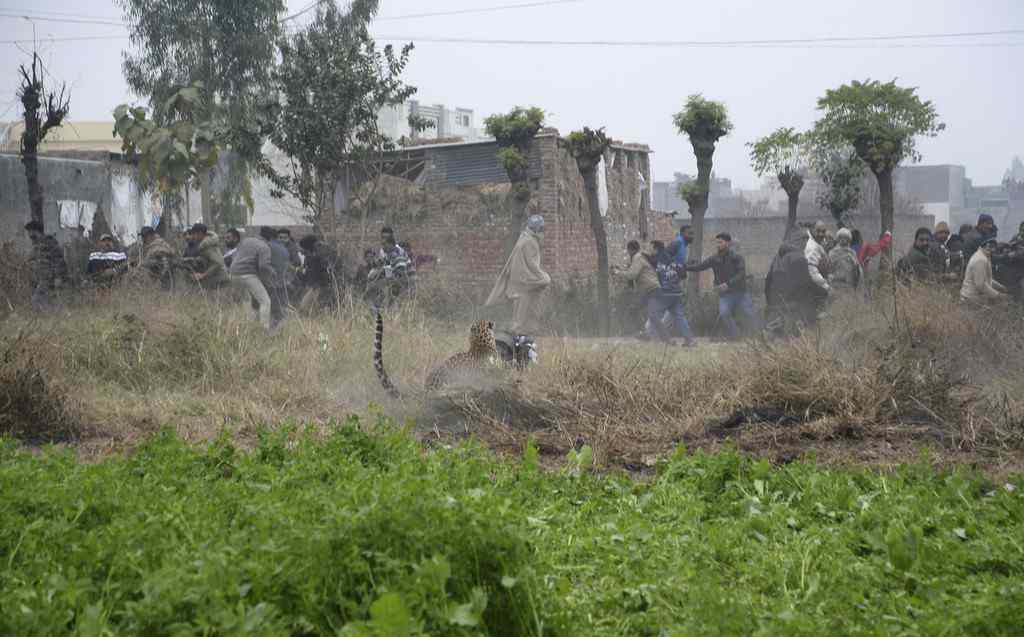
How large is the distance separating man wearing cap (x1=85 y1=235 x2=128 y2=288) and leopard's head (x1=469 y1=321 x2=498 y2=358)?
5573mm

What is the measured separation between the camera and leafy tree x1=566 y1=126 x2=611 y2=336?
56.1 ft

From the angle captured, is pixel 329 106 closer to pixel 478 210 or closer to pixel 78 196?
pixel 478 210

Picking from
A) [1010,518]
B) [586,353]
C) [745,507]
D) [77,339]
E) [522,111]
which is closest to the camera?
[1010,518]

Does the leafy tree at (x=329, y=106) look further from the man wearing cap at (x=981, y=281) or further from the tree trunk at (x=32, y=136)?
the man wearing cap at (x=981, y=281)

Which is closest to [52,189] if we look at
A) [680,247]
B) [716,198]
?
[680,247]

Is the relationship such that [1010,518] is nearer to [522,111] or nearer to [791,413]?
[791,413]

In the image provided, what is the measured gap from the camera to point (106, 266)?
46.2 ft

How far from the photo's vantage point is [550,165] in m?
19.5

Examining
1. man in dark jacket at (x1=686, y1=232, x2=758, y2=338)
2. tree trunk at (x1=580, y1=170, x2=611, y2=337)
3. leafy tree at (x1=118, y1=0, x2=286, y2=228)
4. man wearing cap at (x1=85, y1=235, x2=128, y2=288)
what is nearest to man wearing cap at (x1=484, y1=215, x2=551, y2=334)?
man in dark jacket at (x1=686, y1=232, x2=758, y2=338)

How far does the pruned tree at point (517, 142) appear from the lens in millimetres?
18281

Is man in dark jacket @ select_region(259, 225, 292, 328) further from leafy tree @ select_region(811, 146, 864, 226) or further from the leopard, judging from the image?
leafy tree @ select_region(811, 146, 864, 226)

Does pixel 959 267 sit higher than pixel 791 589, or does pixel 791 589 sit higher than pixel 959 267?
pixel 959 267

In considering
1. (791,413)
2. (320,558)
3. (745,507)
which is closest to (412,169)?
(791,413)

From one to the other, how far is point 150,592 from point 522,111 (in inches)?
647
